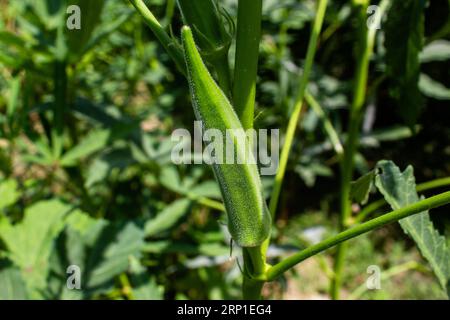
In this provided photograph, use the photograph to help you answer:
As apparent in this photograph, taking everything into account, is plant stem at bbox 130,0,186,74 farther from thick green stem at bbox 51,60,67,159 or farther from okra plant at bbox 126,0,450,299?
thick green stem at bbox 51,60,67,159

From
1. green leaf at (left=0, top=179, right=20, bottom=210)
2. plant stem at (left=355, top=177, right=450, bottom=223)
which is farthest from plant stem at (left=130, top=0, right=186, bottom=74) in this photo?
green leaf at (left=0, top=179, right=20, bottom=210)

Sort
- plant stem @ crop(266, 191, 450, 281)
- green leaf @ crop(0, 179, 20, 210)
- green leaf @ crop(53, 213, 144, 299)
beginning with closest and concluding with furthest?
1. plant stem @ crop(266, 191, 450, 281)
2. green leaf @ crop(53, 213, 144, 299)
3. green leaf @ crop(0, 179, 20, 210)

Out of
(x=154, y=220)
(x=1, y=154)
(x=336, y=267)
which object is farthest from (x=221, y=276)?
(x=1, y=154)

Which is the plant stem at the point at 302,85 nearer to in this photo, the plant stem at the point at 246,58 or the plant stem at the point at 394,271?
the plant stem at the point at 246,58

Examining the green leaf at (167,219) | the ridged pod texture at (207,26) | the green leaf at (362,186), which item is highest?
the ridged pod texture at (207,26)

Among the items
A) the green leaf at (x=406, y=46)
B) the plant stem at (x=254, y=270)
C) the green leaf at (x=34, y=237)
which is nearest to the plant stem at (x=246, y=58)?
the plant stem at (x=254, y=270)

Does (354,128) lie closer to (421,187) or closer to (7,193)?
(421,187)
